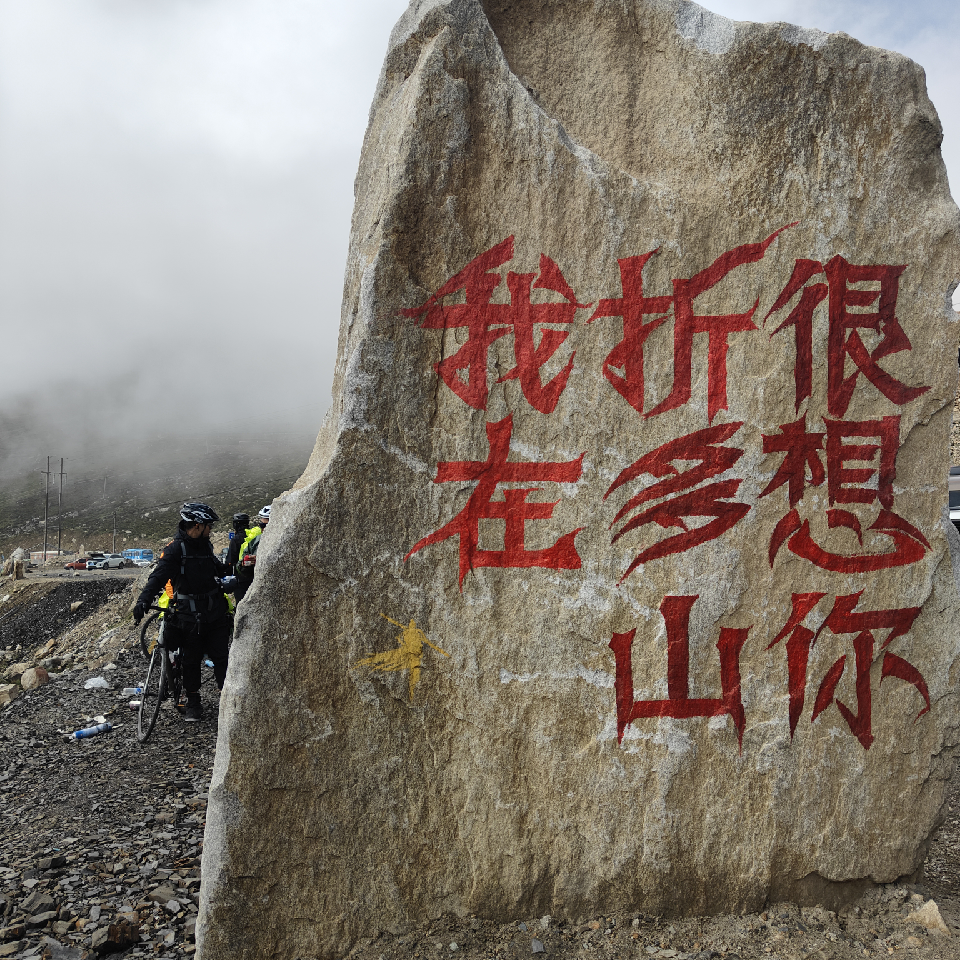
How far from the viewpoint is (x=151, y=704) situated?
23.4 ft

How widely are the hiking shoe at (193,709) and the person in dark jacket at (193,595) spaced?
0.26 feet

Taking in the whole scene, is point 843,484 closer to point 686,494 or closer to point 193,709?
point 686,494

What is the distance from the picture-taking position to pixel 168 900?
3717 millimetres

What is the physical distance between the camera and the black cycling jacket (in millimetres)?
5887

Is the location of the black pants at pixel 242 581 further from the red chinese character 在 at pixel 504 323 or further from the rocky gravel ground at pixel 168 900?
the red chinese character 在 at pixel 504 323

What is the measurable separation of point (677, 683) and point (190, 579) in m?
4.19

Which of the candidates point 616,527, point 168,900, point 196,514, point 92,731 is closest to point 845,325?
point 616,527

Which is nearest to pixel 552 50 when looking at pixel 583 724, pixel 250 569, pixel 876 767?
pixel 583 724

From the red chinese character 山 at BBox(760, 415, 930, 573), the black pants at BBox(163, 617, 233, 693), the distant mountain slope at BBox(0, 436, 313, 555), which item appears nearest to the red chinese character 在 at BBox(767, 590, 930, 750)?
the red chinese character 山 at BBox(760, 415, 930, 573)

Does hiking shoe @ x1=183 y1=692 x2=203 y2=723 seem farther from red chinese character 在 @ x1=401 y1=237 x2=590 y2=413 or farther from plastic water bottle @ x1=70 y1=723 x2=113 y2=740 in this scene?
red chinese character 在 @ x1=401 y1=237 x2=590 y2=413

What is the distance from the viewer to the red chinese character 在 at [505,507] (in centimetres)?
323

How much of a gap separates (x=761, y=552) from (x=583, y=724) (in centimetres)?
106

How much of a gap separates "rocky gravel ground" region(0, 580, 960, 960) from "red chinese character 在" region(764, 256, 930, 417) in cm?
222

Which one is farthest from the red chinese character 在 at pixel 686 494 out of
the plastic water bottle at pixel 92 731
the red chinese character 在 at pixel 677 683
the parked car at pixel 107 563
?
the parked car at pixel 107 563
